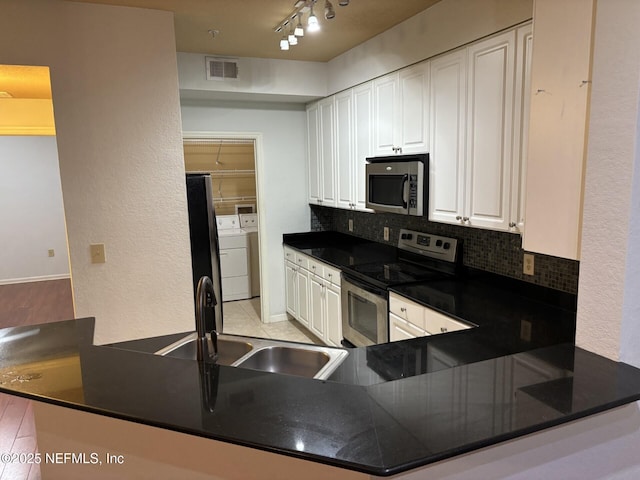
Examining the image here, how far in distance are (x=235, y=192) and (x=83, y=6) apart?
3.86 m

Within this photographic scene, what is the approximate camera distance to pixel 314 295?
4.14 meters

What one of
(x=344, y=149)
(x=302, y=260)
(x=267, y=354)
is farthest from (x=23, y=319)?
(x=267, y=354)

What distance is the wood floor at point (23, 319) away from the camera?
7.87 feet

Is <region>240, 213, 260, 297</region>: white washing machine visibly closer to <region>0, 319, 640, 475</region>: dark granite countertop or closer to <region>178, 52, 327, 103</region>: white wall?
<region>178, 52, 327, 103</region>: white wall

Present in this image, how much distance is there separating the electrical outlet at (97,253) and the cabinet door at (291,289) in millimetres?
2142

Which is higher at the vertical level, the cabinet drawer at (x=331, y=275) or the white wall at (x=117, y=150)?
the white wall at (x=117, y=150)

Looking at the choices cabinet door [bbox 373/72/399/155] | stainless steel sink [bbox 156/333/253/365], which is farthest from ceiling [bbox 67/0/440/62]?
stainless steel sink [bbox 156/333/253/365]

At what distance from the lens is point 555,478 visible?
1186 mm

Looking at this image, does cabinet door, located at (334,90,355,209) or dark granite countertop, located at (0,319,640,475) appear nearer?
dark granite countertop, located at (0,319,640,475)

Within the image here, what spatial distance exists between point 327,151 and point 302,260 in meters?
1.08

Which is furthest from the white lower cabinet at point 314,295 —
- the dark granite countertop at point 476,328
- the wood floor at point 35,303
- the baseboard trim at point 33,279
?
the baseboard trim at point 33,279

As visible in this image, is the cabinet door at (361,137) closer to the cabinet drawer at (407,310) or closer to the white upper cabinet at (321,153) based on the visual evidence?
the white upper cabinet at (321,153)

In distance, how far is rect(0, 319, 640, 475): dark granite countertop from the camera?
984 millimetres

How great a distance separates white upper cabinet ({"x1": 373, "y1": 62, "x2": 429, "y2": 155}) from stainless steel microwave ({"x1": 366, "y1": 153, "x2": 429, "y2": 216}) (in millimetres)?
75
